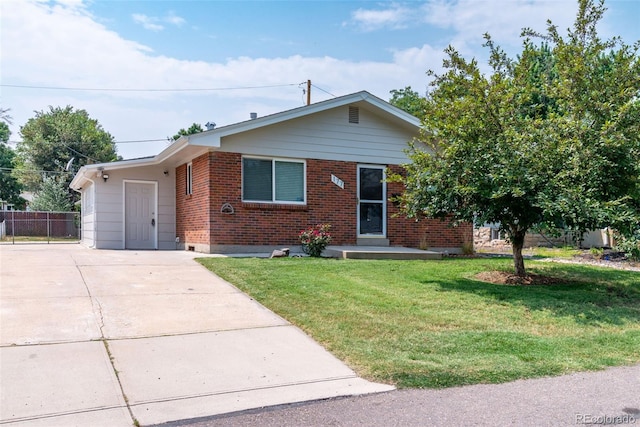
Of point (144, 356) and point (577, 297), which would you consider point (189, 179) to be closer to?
point (144, 356)

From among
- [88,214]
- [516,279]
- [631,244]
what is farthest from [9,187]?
[631,244]

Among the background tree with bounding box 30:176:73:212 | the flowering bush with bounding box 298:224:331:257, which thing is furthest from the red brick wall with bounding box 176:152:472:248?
the background tree with bounding box 30:176:73:212

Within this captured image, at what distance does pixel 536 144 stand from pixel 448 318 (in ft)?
10.2

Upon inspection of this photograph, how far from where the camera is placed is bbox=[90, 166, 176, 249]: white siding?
15.0m

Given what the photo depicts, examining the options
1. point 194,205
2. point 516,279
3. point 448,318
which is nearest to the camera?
point 448,318

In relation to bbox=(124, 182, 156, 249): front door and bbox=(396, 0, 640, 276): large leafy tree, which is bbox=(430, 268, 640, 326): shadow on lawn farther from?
bbox=(124, 182, 156, 249): front door

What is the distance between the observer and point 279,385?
167 inches

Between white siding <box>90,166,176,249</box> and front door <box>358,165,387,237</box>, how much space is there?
6073mm

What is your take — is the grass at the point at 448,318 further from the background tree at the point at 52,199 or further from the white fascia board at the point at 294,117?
the background tree at the point at 52,199

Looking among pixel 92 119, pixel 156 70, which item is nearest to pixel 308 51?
pixel 156 70

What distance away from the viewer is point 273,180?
1298 cm

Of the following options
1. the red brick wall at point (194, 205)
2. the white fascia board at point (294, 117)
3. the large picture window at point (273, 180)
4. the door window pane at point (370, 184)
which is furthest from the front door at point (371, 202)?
the red brick wall at point (194, 205)

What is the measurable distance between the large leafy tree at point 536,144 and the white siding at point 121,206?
9350 mm

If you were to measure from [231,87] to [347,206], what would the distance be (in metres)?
20.1
